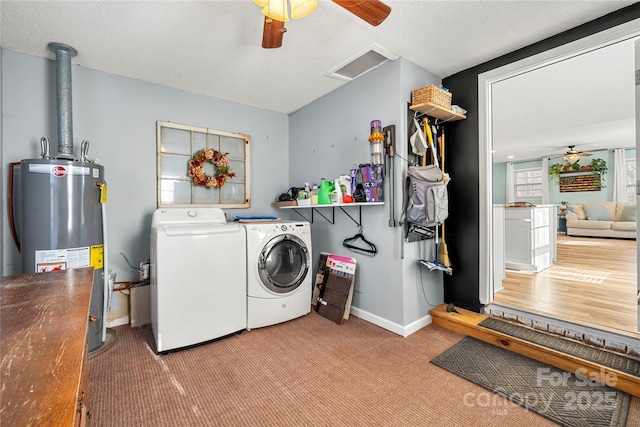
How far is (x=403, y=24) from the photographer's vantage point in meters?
2.00

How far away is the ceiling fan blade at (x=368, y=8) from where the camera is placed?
139cm

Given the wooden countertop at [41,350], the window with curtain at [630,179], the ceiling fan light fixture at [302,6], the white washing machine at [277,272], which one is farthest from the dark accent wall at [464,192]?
the window with curtain at [630,179]

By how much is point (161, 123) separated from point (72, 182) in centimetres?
113

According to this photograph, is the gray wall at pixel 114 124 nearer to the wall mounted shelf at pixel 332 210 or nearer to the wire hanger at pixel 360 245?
the wall mounted shelf at pixel 332 210

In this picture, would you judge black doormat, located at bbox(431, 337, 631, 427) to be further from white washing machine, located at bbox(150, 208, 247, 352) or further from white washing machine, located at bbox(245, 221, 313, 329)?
white washing machine, located at bbox(150, 208, 247, 352)

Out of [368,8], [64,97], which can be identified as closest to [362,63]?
[368,8]

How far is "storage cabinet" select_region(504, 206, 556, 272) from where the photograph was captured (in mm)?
4105

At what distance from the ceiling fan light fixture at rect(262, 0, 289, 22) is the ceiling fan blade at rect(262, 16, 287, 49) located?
5 centimetres

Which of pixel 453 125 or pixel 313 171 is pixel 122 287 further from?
pixel 453 125

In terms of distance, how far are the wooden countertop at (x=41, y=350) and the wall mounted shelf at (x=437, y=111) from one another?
2490 millimetres

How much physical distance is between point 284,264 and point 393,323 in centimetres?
117

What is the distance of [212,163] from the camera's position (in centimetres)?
326

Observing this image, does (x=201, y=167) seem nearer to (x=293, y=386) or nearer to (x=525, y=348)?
(x=293, y=386)

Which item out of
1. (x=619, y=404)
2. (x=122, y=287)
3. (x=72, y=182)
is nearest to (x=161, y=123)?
(x=72, y=182)
